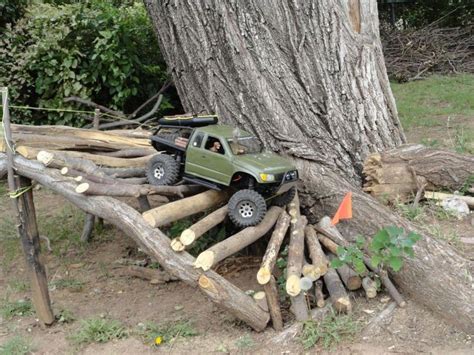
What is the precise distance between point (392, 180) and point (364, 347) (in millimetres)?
1814

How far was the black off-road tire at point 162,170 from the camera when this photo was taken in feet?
13.9

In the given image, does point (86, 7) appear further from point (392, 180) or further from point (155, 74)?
point (392, 180)

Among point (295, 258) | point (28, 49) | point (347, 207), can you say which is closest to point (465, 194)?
point (347, 207)

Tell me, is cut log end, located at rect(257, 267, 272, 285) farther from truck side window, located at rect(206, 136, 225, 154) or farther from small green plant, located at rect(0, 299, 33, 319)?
small green plant, located at rect(0, 299, 33, 319)

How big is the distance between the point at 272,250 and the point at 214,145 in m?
0.84

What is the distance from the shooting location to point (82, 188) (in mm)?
3922

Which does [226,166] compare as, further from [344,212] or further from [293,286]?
[344,212]

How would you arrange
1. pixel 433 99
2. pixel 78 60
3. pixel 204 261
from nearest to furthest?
1. pixel 204 261
2. pixel 78 60
3. pixel 433 99

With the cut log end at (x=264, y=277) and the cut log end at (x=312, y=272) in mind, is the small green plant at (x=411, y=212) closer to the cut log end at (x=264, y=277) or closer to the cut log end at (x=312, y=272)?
the cut log end at (x=312, y=272)

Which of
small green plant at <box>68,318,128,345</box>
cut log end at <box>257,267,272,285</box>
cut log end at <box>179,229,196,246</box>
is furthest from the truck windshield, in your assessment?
small green plant at <box>68,318,128,345</box>

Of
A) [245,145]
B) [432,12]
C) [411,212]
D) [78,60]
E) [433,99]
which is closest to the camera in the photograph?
[245,145]

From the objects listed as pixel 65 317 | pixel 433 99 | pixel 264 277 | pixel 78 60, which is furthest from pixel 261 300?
pixel 433 99

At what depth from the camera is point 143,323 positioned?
437 cm

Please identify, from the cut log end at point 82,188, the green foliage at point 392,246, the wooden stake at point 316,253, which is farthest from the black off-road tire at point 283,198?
the cut log end at point 82,188
